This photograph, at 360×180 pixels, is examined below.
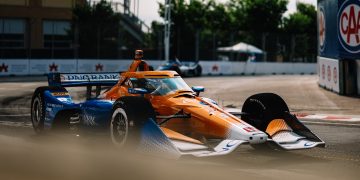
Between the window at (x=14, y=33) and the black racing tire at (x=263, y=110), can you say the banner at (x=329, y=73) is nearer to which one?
the black racing tire at (x=263, y=110)

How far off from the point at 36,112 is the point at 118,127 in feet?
12.4

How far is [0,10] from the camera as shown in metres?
60.2

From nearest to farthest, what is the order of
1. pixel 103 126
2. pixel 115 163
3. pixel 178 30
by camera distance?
pixel 115 163, pixel 103 126, pixel 178 30

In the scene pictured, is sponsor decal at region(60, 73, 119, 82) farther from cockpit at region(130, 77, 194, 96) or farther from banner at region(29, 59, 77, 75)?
banner at region(29, 59, 77, 75)

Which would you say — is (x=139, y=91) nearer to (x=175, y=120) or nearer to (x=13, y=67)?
(x=175, y=120)

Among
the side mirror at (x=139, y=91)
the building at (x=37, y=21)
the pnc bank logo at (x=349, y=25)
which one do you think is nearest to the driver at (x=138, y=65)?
the side mirror at (x=139, y=91)

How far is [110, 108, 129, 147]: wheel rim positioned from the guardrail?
30.5m

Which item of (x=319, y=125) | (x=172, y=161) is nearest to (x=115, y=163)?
(x=172, y=161)

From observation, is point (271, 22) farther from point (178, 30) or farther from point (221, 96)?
point (221, 96)

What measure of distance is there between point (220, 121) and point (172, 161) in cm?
125

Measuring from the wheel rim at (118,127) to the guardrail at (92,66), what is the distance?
100 ft

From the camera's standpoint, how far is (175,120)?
10.8 meters

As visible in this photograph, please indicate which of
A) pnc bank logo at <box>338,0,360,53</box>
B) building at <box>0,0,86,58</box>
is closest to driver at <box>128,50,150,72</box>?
pnc bank logo at <box>338,0,360,53</box>

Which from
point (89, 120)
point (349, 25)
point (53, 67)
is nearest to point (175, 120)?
point (89, 120)
